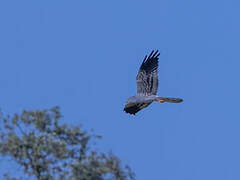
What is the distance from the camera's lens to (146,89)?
2547 centimetres

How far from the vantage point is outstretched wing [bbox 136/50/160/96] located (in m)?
25.4

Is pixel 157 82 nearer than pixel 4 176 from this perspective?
No

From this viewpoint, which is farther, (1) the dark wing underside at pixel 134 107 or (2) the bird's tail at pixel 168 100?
(1) the dark wing underside at pixel 134 107

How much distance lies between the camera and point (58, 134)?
16500mm

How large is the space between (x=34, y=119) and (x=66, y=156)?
1.24 metres

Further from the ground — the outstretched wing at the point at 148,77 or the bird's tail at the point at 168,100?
the outstretched wing at the point at 148,77

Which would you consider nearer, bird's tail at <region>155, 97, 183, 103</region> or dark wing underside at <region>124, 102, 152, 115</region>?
bird's tail at <region>155, 97, 183, 103</region>

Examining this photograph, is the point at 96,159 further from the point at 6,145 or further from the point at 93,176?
the point at 6,145

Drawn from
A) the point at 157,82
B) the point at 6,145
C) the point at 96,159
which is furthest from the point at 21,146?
the point at 157,82

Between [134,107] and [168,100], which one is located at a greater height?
[134,107]

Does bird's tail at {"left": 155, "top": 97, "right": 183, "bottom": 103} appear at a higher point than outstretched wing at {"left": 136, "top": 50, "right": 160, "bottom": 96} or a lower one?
lower

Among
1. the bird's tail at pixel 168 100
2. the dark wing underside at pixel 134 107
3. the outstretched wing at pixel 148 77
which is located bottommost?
the bird's tail at pixel 168 100

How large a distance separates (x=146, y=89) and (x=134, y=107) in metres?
0.82

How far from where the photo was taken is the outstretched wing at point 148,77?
25.4 meters
